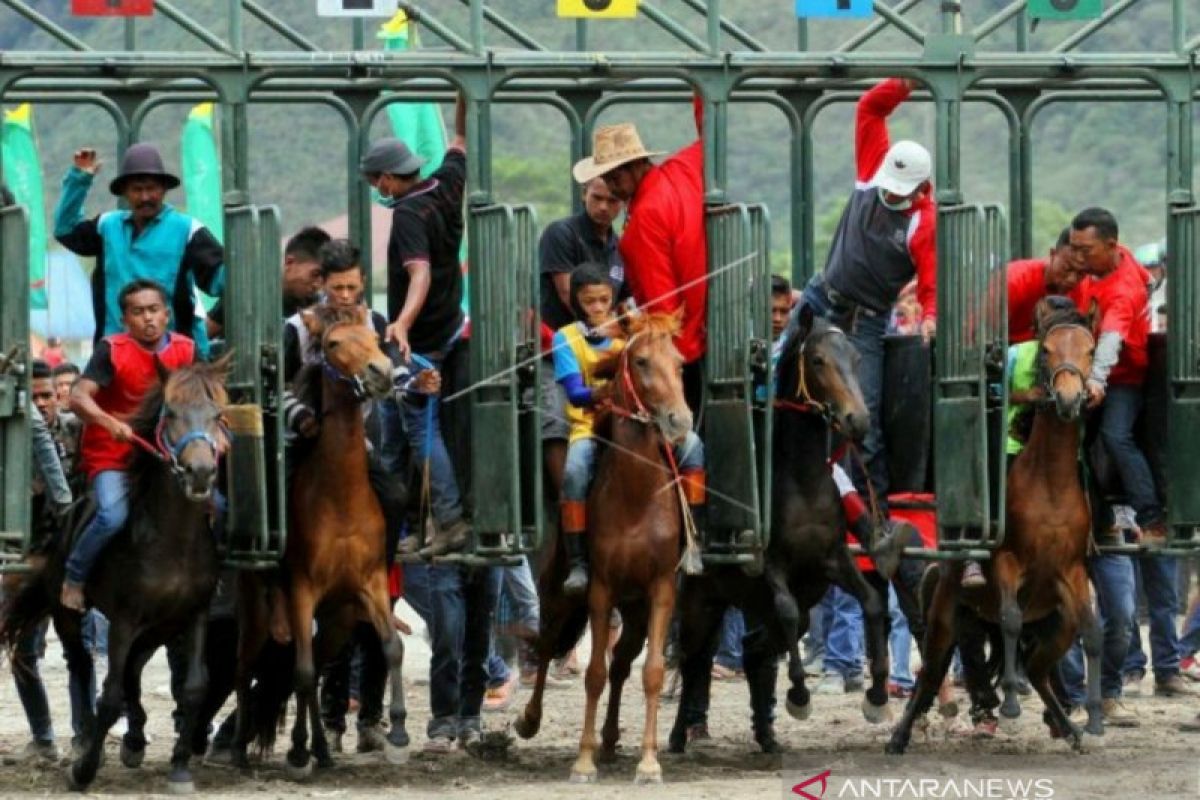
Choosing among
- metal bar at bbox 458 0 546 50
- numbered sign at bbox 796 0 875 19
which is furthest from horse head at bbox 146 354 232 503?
numbered sign at bbox 796 0 875 19

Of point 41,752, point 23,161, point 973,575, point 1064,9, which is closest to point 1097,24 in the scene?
point 1064,9

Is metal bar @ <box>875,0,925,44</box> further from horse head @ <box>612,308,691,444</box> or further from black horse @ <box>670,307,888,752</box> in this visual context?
horse head @ <box>612,308,691,444</box>

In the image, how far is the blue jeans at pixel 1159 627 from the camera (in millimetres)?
15070

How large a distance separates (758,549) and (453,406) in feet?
4.76

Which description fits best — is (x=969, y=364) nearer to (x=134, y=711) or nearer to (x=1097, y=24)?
(x=1097, y=24)

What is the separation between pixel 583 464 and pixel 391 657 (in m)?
1.17

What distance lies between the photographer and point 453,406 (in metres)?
12.3

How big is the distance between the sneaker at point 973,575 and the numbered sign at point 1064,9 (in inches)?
94.3

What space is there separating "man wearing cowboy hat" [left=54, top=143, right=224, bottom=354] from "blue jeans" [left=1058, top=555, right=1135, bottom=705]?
4.54m

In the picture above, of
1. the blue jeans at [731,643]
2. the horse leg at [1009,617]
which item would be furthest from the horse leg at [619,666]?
the blue jeans at [731,643]

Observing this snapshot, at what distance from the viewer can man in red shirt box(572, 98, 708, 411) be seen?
1206cm

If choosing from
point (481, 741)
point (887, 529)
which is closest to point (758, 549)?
point (887, 529)

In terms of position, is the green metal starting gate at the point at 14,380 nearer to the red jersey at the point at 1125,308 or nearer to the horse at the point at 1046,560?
the horse at the point at 1046,560

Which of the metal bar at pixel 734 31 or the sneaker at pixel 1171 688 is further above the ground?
the metal bar at pixel 734 31
